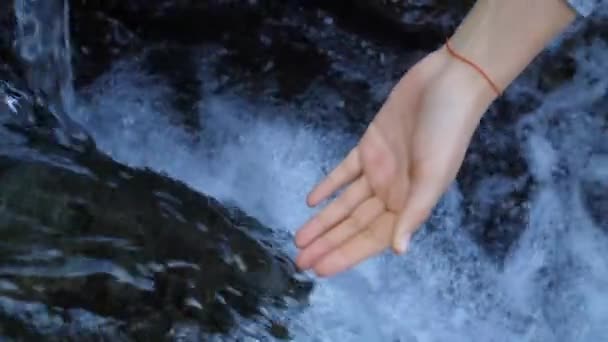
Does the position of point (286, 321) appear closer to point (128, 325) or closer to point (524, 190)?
point (128, 325)

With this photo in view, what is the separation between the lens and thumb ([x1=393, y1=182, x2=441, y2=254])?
5.36 ft

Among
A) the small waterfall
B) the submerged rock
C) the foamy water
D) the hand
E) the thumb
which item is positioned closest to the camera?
the thumb

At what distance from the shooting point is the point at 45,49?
2682 mm

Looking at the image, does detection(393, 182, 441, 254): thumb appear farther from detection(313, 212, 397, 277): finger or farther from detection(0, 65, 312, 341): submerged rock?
detection(0, 65, 312, 341): submerged rock

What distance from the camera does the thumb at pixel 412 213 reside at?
64.4 inches

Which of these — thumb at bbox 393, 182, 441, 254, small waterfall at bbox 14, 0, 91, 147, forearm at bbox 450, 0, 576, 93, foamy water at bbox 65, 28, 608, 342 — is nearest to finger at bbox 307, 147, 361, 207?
thumb at bbox 393, 182, 441, 254

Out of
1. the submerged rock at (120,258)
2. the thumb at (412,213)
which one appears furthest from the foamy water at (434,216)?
the thumb at (412,213)

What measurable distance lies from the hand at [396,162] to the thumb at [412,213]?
0.04 ft

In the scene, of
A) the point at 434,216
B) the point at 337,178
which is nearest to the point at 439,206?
the point at 434,216

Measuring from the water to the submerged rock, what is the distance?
0.76 feet

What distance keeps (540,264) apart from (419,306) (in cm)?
34

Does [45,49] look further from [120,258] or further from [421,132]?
[421,132]

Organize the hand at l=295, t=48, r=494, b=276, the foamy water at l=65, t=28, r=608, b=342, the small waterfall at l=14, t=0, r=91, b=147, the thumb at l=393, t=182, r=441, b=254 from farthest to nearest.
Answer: the small waterfall at l=14, t=0, r=91, b=147 → the foamy water at l=65, t=28, r=608, b=342 → the hand at l=295, t=48, r=494, b=276 → the thumb at l=393, t=182, r=441, b=254

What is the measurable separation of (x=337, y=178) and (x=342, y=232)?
10cm
